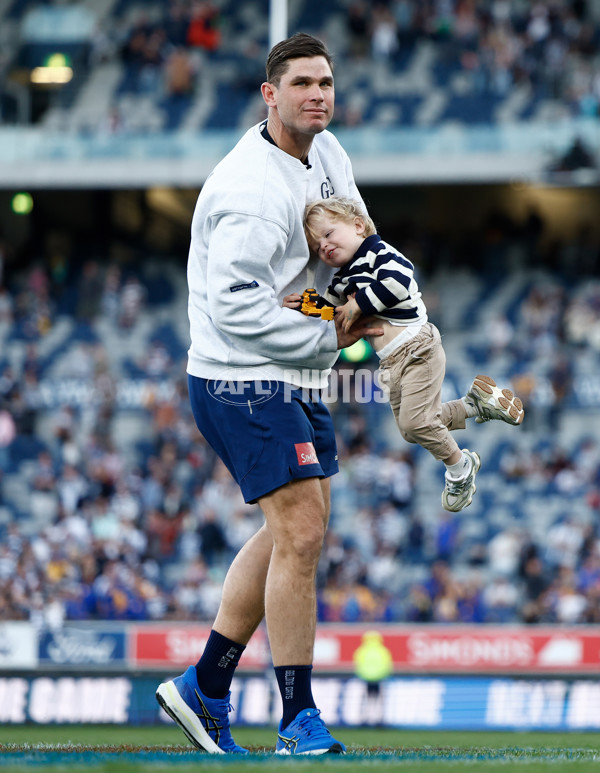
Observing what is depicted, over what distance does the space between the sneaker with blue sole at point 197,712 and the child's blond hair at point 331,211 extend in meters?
1.78

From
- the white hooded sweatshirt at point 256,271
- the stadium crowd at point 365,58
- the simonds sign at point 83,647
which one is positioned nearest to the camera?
the white hooded sweatshirt at point 256,271

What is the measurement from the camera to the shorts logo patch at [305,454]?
4820 millimetres

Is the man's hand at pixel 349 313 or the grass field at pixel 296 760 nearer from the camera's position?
the grass field at pixel 296 760

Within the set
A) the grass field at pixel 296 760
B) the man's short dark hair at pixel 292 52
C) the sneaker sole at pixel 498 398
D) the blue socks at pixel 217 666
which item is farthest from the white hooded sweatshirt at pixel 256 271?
the grass field at pixel 296 760

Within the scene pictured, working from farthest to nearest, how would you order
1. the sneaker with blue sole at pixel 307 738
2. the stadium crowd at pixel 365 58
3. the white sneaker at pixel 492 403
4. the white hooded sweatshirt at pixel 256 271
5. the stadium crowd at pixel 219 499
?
the stadium crowd at pixel 365 58
the stadium crowd at pixel 219 499
the white sneaker at pixel 492 403
the white hooded sweatshirt at pixel 256 271
the sneaker with blue sole at pixel 307 738

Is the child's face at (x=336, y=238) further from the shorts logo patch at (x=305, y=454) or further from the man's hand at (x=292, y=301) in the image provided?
the shorts logo patch at (x=305, y=454)

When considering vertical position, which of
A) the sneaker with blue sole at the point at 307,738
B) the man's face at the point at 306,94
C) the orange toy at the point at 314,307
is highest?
the man's face at the point at 306,94

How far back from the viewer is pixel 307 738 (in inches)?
185

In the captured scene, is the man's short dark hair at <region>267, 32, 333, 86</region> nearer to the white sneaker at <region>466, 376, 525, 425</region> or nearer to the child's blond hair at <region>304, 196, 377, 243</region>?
the child's blond hair at <region>304, 196, 377, 243</region>

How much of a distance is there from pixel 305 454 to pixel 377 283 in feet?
2.32

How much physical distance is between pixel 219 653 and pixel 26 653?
9.16m

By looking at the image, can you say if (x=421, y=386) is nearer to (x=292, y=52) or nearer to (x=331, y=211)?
(x=331, y=211)

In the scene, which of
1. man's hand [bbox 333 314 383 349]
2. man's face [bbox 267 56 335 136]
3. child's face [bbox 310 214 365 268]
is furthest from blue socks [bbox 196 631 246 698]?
man's face [bbox 267 56 335 136]

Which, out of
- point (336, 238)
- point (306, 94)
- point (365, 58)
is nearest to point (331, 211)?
point (336, 238)
